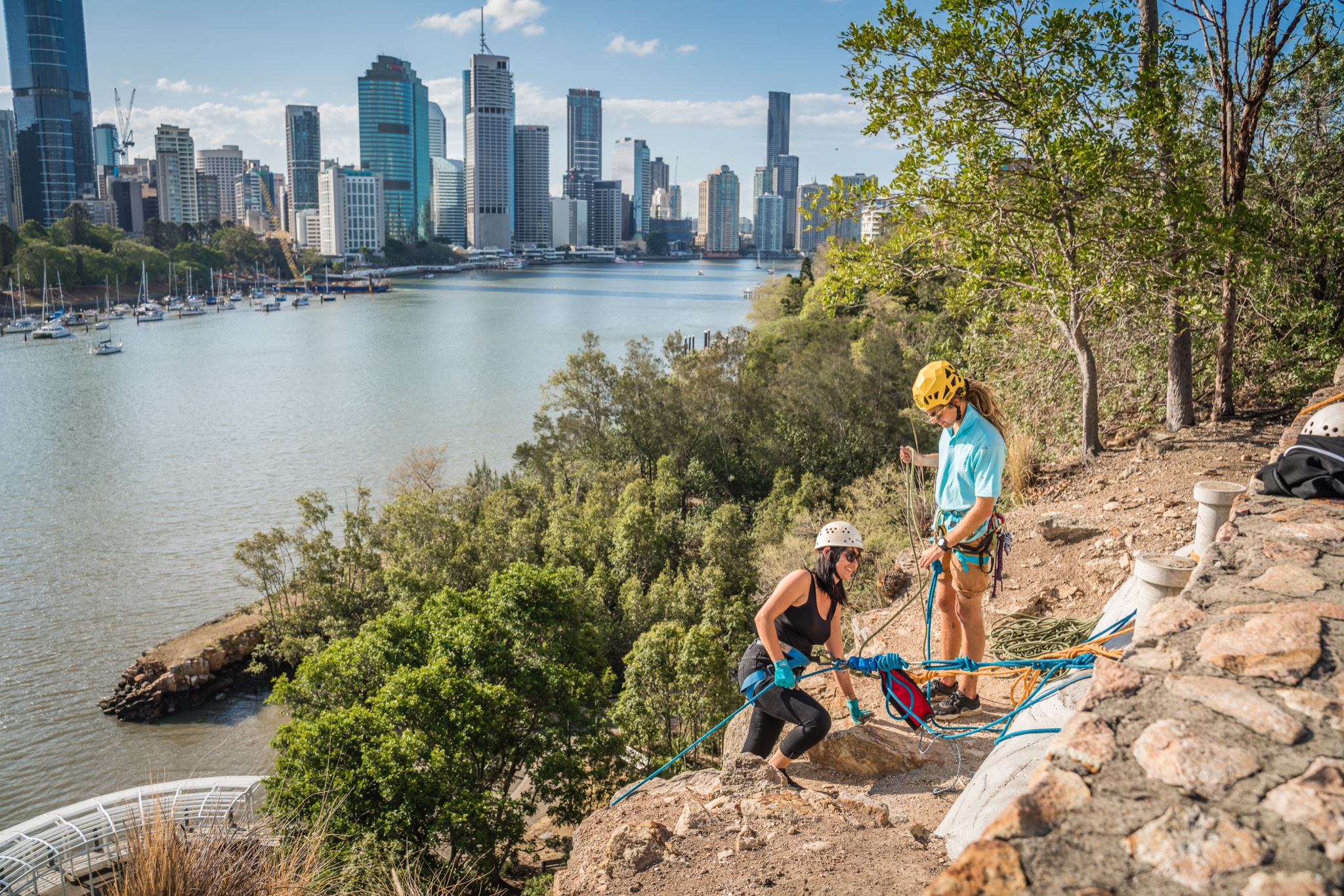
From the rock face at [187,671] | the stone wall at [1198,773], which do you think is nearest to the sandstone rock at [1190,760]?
the stone wall at [1198,773]

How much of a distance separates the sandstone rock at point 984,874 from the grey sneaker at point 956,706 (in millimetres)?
3424

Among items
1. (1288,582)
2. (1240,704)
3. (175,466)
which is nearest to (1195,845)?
(1240,704)

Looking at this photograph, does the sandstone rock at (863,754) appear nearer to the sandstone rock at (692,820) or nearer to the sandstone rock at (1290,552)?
the sandstone rock at (692,820)

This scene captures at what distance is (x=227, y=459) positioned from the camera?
119 ft

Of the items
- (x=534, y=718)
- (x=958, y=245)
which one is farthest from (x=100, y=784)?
(x=958, y=245)

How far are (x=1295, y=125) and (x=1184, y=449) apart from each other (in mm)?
5486

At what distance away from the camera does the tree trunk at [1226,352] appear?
32.2 ft

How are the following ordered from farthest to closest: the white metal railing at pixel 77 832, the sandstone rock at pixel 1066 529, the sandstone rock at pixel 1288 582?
the white metal railing at pixel 77 832
the sandstone rock at pixel 1066 529
the sandstone rock at pixel 1288 582

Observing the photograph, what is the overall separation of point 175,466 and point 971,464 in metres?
37.6

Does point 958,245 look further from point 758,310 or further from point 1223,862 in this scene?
point 758,310

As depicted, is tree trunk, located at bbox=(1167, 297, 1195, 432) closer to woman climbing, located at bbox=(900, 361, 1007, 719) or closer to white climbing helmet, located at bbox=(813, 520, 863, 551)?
woman climbing, located at bbox=(900, 361, 1007, 719)

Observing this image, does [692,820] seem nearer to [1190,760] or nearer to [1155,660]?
[1155,660]

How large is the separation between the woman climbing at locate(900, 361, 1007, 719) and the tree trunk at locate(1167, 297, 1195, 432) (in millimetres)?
6532

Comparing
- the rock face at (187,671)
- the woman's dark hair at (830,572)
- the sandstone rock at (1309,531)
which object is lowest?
the rock face at (187,671)
